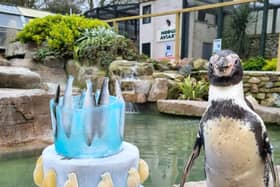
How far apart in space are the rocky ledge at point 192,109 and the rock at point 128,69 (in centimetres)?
144

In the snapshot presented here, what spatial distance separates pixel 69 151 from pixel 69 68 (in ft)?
23.0

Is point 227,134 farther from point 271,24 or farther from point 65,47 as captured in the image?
point 271,24

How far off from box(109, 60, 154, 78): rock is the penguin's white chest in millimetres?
5809

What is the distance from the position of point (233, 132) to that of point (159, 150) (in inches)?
91.4

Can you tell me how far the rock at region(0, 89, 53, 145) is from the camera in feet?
9.67

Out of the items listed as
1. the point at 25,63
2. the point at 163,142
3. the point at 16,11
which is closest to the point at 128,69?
the point at 25,63

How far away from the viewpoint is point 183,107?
5406 millimetres

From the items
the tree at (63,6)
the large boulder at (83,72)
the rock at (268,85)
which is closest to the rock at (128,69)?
the large boulder at (83,72)

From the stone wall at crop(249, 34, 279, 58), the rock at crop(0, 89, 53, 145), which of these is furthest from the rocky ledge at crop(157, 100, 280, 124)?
the stone wall at crop(249, 34, 279, 58)

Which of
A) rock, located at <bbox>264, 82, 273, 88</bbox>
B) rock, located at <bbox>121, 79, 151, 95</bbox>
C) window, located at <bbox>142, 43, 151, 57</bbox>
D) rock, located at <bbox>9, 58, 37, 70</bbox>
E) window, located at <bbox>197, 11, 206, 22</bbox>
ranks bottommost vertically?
rock, located at <bbox>121, 79, 151, 95</bbox>

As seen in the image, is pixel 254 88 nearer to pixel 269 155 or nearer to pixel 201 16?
pixel 201 16

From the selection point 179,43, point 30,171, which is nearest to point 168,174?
point 30,171

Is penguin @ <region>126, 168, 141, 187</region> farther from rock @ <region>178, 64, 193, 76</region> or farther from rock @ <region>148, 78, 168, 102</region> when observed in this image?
rock @ <region>178, 64, 193, 76</region>

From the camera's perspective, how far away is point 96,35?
311 inches
